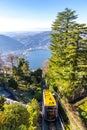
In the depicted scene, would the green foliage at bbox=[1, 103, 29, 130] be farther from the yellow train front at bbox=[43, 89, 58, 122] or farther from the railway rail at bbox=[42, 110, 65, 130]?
the yellow train front at bbox=[43, 89, 58, 122]

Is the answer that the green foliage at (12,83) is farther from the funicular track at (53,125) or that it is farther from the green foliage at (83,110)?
the green foliage at (83,110)

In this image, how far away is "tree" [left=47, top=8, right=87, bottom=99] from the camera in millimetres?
25938

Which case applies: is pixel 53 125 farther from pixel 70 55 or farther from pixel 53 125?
pixel 70 55

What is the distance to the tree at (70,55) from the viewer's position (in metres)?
25.9

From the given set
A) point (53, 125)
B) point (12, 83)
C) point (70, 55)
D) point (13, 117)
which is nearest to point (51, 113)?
point (53, 125)

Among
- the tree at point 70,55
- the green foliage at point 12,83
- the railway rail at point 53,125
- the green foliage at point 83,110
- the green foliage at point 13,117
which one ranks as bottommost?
the railway rail at point 53,125

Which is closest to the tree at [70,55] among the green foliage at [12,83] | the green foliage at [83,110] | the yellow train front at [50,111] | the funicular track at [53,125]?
the green foliage at [83,110]

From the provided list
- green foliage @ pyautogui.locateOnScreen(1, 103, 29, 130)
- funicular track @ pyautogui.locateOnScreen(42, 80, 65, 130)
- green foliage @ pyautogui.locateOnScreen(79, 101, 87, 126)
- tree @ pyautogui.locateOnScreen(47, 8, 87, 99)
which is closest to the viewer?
green foliage @ pyautogui.locateOnScreen(1, 103, 29, 130)

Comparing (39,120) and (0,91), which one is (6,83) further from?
(39,120)

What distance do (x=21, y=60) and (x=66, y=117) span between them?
Result: 23017 mm

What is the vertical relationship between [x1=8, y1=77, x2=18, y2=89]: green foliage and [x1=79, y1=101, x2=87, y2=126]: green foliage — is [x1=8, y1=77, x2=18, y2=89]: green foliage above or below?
below

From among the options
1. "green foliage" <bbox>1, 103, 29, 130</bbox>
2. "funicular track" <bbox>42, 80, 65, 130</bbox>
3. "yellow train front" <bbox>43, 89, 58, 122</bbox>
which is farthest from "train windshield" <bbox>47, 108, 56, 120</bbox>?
"green foliage" <bbox>1, 103, 29, 130</bbox>

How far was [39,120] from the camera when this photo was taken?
26.3m

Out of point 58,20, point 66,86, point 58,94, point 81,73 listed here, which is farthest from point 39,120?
point 58,20
